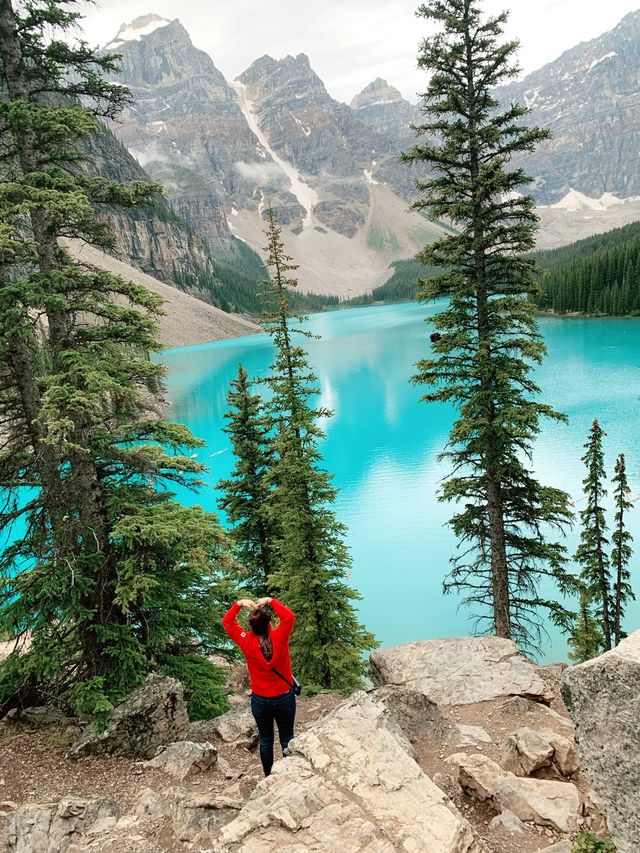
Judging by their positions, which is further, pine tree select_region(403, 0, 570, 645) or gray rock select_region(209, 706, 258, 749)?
pine tree select_region(403, 0, 570, 645)

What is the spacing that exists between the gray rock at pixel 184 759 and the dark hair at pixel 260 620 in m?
2.75

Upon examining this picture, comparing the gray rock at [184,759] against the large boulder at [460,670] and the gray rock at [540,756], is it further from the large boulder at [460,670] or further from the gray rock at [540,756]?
the gray rock at [540,756]

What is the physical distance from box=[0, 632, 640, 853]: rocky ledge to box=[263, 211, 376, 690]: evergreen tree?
5.10 metres

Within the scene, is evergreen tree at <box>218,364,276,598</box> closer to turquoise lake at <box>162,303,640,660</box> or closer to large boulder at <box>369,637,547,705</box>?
turquoise lake at <box>162,303,640,660</box>

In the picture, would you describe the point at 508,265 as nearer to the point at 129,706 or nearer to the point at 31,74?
the point at 31,74

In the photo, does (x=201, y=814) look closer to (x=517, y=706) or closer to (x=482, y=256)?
(x=517, y=706)

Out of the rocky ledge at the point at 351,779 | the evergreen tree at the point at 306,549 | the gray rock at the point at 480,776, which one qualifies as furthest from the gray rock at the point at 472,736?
the evergreen tree at the point at 306,549

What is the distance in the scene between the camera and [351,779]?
4969mm

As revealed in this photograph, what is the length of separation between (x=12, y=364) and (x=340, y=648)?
36.2 ft

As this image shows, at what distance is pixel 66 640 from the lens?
8773 millimetres

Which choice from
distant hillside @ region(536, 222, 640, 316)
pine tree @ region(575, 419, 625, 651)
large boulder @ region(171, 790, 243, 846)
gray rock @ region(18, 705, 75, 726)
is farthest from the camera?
distant hillside @ region(536, 222, 640, 316)

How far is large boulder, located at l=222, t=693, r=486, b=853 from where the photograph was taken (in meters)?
4.32

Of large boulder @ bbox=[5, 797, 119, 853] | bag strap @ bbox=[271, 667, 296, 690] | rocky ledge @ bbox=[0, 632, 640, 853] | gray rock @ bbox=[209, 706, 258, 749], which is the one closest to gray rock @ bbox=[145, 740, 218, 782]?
rocky ledge @ bbox=[0, 632, 640, 853]

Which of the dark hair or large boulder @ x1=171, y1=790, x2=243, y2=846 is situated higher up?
the dark hair
